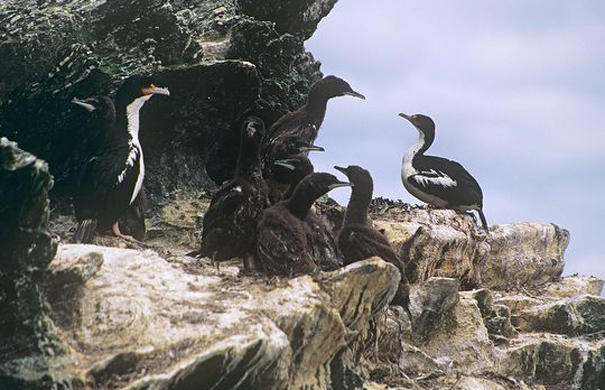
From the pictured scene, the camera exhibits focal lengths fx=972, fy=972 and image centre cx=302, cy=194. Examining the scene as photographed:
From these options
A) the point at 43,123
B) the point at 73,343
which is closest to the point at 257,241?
the point at 73,343

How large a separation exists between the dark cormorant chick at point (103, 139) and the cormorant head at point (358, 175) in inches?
99.8

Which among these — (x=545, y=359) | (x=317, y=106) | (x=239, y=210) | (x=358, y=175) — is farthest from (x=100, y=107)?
(x=545, y=359)

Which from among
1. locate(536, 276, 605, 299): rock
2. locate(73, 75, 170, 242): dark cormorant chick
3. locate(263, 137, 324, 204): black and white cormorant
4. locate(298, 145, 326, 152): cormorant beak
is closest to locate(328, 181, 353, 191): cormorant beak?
locate(263, 137, 324, 204): black and white cormorant

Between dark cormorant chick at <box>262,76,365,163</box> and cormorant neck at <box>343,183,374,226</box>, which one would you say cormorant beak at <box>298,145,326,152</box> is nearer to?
Result: dark cormorant chick at <box>262,76,365,163</box>

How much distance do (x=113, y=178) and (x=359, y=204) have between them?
2881 mm

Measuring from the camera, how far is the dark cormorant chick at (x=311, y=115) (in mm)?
13023

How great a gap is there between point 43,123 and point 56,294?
5583 mm

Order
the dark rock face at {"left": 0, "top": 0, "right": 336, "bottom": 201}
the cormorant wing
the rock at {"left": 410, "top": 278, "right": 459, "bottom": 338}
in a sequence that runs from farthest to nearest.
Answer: the cormorant wing → the dark rock face at {"left": 0, "top": 0, "right": 336, "bottom": 201} → the rock at {"left": 410, "top": 278, "right": 459, "bottom": 338}

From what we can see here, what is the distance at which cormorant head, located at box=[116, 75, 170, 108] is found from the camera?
1175 centimetres

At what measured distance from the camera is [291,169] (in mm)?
11539

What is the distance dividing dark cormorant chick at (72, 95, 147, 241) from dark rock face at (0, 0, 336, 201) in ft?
0.98

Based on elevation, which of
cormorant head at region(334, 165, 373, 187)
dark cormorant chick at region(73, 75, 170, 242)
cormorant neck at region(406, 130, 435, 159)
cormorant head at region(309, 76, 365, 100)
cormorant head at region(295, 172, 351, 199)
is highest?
cormorant neck at region(406, 130, 435, 159)

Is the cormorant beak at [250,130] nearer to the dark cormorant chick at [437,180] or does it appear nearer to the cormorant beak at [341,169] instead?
the cormorant beak at [341,169]

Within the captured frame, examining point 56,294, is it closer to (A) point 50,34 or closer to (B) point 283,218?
(B) point 283,218
